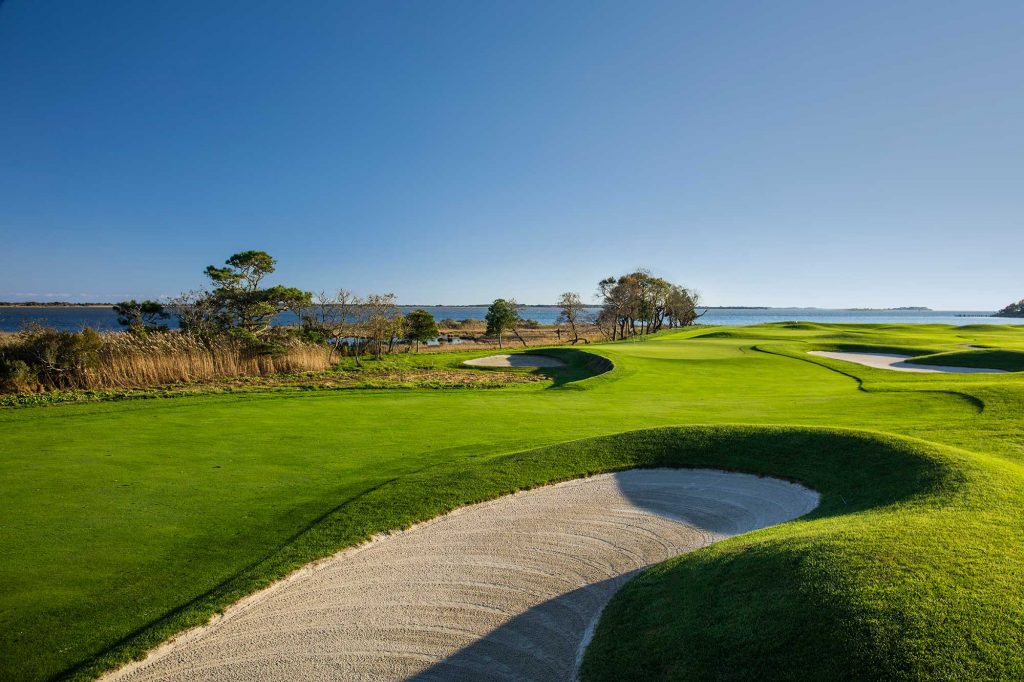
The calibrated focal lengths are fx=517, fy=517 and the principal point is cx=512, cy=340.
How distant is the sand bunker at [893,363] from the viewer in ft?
65.3

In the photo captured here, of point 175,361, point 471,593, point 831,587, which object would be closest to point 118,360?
point 175,361

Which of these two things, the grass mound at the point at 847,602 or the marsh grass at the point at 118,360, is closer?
the grass mound at the point at 847,602

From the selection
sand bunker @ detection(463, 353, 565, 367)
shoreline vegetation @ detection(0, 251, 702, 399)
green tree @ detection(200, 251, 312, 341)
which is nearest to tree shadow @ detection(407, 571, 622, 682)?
shoreline vegetation @ detection(0, 251, 702, 399)

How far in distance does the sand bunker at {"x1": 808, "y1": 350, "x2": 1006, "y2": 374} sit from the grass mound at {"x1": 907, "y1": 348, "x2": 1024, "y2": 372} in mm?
376

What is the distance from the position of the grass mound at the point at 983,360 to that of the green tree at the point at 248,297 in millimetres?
33512

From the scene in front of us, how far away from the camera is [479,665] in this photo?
3971 mm

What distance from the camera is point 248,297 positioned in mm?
33656

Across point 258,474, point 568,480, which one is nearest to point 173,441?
point 258,474

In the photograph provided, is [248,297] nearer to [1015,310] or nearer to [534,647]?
[534,647]

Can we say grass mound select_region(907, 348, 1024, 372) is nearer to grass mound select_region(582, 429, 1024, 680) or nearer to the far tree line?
grass mound select_region(582, 429, 1024, 680)

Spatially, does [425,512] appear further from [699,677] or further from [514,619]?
[699,677]

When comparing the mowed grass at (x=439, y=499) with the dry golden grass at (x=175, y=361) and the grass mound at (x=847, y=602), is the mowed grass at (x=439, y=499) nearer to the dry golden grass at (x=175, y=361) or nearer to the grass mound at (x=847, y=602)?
the grass mound at (x=847, y=602)

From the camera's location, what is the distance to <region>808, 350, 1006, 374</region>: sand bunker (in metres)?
19.9

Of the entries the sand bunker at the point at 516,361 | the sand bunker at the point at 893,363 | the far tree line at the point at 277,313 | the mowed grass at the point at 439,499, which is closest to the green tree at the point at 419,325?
the far tree line at the point at 277,313
